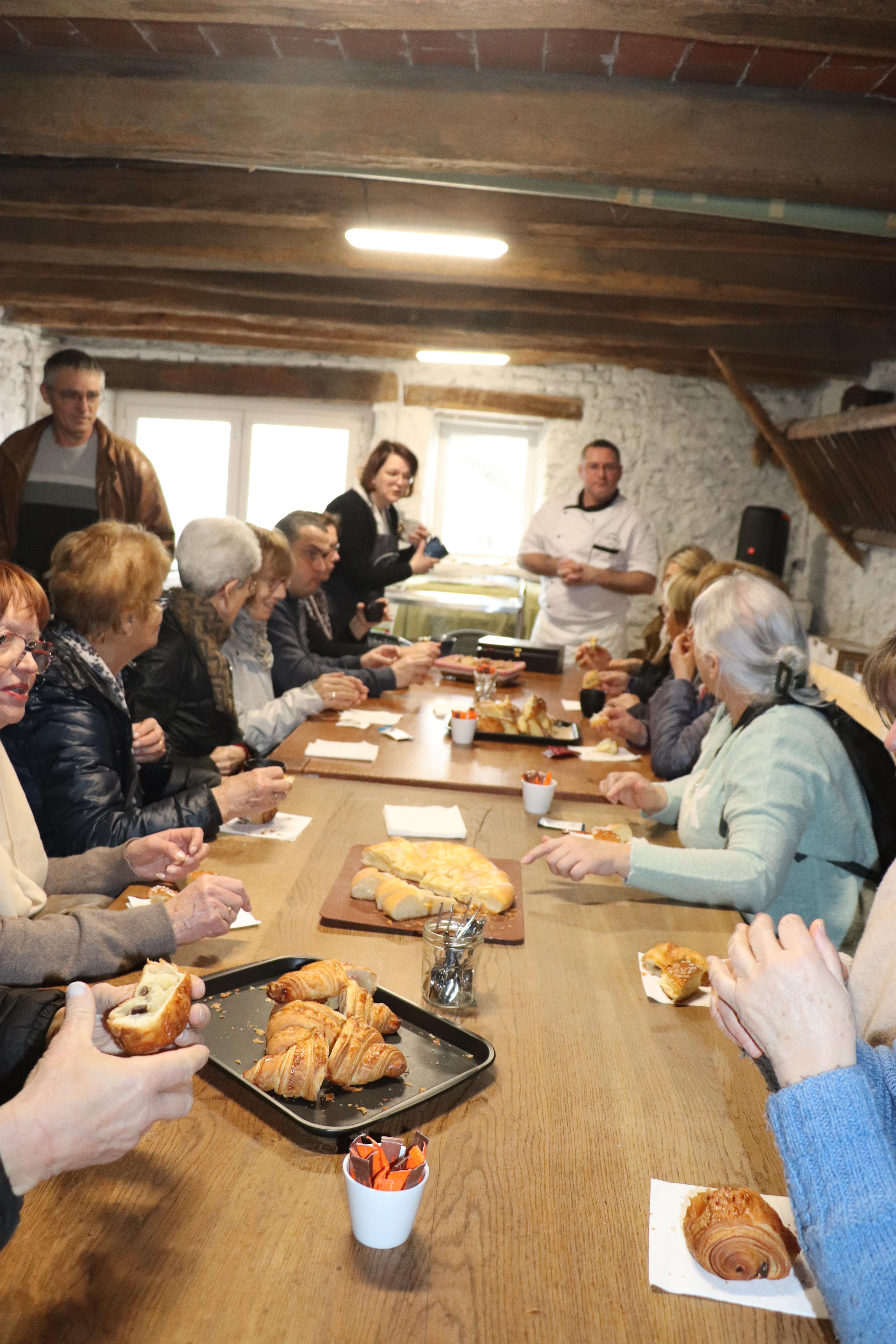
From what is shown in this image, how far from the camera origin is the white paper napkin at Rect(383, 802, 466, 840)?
7.70 ft

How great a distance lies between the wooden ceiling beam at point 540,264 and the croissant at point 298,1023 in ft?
14.9

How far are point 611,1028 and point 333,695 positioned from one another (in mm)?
2385

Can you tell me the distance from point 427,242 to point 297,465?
483 centimetres

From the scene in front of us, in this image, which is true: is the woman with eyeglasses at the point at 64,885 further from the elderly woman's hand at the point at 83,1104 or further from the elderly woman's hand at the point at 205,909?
the elderly woman's hand at the point at 83,1104

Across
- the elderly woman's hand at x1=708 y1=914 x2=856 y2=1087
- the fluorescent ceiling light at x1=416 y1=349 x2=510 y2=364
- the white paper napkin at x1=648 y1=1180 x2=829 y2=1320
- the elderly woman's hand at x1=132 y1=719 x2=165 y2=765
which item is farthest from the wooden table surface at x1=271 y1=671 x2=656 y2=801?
the fluorescent ceiling light at x1=416 y1=349 x2=510 y2=364

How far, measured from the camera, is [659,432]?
27.0ft

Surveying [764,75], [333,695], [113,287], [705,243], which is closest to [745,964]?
[333,695]

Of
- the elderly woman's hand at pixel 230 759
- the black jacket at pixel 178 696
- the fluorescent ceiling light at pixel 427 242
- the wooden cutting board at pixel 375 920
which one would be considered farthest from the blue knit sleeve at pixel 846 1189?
the fluorescent ceiling light at pixel 427 242

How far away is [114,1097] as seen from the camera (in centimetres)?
104

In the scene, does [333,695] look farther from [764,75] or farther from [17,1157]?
[17,1157]

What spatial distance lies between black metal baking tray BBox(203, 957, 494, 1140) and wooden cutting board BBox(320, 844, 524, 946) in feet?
0.72

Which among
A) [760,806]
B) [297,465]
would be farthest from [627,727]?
[297,465]

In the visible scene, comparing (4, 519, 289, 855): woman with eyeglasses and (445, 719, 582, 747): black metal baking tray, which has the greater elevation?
(4, 519, 289, 855): woman with eyeglasses

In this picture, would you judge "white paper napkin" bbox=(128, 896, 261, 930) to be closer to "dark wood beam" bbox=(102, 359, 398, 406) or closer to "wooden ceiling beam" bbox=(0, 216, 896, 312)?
"wooden ceiling beam" bbox=(0, 216, 896, 312)
